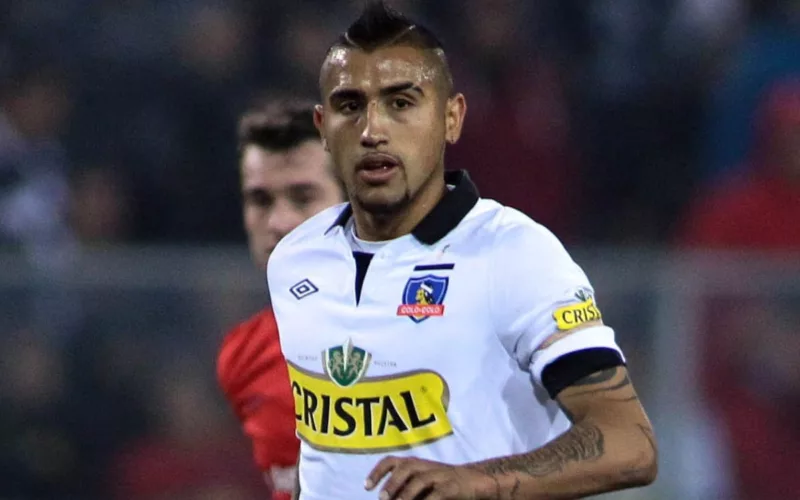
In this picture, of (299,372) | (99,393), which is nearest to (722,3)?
(99,393)

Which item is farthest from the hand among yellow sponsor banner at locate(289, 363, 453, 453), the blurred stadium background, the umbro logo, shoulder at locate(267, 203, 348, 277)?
the blurred stadium background

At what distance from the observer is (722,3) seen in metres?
7.55

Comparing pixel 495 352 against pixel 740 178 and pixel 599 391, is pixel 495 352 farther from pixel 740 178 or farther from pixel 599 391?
pixel 740 178

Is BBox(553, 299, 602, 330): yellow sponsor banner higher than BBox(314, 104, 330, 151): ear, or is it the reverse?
BBox(314, 104, 330, 151): ear

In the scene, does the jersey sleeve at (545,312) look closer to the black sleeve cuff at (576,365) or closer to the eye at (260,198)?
the black sleeve cuff at (576,365)

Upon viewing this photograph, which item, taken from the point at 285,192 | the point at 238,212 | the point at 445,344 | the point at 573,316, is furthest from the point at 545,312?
the point at 238,212

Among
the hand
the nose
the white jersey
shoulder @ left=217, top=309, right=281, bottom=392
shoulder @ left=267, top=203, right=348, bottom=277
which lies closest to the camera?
the hand

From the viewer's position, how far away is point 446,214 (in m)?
2.99

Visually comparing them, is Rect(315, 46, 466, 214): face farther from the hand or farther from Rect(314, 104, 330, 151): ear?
the hand

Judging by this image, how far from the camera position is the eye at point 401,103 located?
2.99 metres

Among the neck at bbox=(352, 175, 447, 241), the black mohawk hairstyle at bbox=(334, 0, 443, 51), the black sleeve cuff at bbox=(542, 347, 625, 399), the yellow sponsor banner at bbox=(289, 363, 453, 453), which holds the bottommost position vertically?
the yellow sponsor banner at bbox=(289, 363, 453, 453)

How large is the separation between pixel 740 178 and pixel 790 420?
4.45 feet

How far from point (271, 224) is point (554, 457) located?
5.60 feet

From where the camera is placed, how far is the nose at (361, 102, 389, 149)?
295 centimetres
